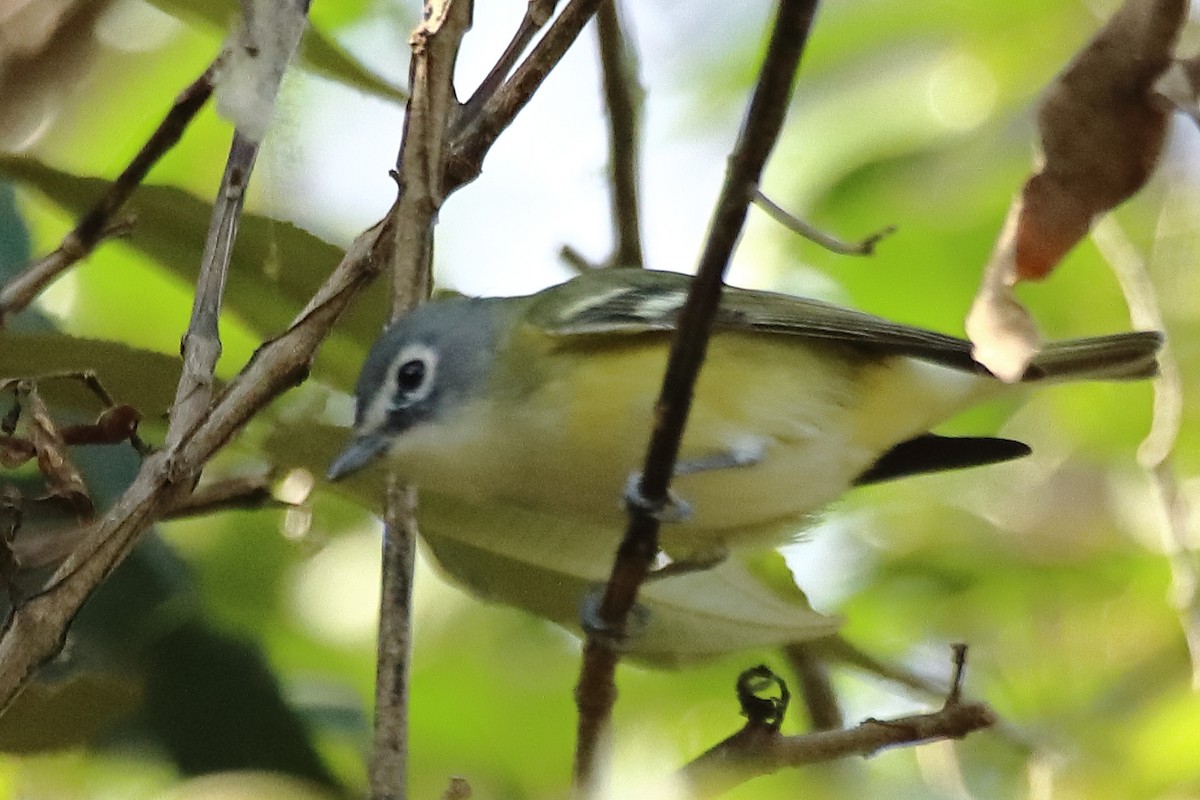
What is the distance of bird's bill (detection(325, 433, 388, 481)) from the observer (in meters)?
1.52

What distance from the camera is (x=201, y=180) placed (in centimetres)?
202

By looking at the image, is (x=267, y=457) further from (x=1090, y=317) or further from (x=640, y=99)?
(x=1090, y=317)

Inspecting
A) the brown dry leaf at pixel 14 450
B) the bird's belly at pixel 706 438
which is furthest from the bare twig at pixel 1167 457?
the brown dry leaf at pixel 14 450

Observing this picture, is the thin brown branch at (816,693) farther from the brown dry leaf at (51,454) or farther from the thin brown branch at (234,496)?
the brown dry leaf at (51,454)

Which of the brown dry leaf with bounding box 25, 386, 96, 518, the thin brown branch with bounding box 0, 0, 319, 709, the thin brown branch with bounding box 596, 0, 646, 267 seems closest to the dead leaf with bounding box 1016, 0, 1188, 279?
the thin brown branch with bounding box 0, 0, 319, 709

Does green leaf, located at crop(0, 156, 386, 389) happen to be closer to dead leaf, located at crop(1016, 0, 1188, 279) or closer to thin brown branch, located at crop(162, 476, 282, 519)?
thin brown branch, located at crop(162, 476, 282, 519)

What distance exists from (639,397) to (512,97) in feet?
1.37

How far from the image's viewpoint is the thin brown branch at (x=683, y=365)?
2.55 ft

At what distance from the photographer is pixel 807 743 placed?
3.84 ft

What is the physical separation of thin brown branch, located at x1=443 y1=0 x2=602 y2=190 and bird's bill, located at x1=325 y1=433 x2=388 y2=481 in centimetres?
39

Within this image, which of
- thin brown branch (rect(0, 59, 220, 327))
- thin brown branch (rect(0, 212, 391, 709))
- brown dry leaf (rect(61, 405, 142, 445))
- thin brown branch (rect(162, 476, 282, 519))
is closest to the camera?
thin brown branch (rect(0, 212, 391, 709))

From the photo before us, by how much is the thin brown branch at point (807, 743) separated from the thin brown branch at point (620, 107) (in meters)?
0.92

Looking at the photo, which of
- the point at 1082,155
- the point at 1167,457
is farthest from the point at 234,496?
the point at 1167,457

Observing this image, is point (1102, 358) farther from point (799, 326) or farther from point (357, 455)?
point (357, 455)
